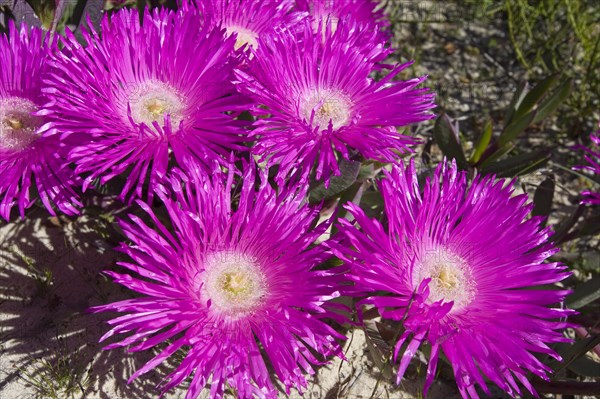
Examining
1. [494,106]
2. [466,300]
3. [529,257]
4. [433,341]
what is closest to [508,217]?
[529,257]

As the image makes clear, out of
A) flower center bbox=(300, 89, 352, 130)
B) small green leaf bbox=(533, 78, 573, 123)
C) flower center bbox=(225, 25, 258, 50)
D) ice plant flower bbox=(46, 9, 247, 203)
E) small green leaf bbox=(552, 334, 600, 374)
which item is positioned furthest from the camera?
small green leaf bbox=(533, 78, 573, 123)

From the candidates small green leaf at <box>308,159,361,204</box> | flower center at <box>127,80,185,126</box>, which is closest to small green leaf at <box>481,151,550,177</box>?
small green leaf at <box>308,159,361,204</box>

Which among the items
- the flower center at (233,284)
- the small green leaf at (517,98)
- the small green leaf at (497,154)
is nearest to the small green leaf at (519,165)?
the small green leaf at (497,154)

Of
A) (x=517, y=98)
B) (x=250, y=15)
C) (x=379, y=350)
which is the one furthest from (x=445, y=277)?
(x=250, y=15)

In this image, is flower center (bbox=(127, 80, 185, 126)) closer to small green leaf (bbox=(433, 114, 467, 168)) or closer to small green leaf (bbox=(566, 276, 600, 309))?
small green leaf (bbox=(433, 114, 467, 168))

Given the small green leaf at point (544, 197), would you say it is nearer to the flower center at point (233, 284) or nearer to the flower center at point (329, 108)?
the flower center at point (329, 108)
